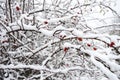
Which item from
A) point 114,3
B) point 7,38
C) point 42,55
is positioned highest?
point 114,3

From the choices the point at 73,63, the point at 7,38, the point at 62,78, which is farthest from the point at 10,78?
the point at 73,63

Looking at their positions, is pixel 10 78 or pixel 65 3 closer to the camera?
pixel 10 78

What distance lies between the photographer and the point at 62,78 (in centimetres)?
255

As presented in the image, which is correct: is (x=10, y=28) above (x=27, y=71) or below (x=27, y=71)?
above

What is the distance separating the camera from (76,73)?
8.32 feet

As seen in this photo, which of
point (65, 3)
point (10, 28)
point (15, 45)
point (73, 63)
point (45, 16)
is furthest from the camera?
point (65, 3)

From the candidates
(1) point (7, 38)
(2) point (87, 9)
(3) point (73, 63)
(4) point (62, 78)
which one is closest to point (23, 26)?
(1) point (7, 38)

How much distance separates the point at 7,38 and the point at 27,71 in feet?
1.34

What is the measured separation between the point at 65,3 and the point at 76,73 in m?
1.39

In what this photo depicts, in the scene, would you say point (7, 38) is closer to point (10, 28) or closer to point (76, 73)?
point (10, 28)

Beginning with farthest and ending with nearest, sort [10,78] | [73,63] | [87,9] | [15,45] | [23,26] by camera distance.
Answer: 1. [87,9]
2. [73,63]
3. [15,45]
4. [10,78]
5. [23,26]

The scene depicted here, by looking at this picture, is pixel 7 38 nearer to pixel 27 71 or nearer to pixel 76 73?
pixel 27 71

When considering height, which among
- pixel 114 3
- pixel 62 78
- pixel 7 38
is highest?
pixel 114 3

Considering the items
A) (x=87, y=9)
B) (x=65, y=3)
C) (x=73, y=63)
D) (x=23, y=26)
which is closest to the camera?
(x=23, y=26)
